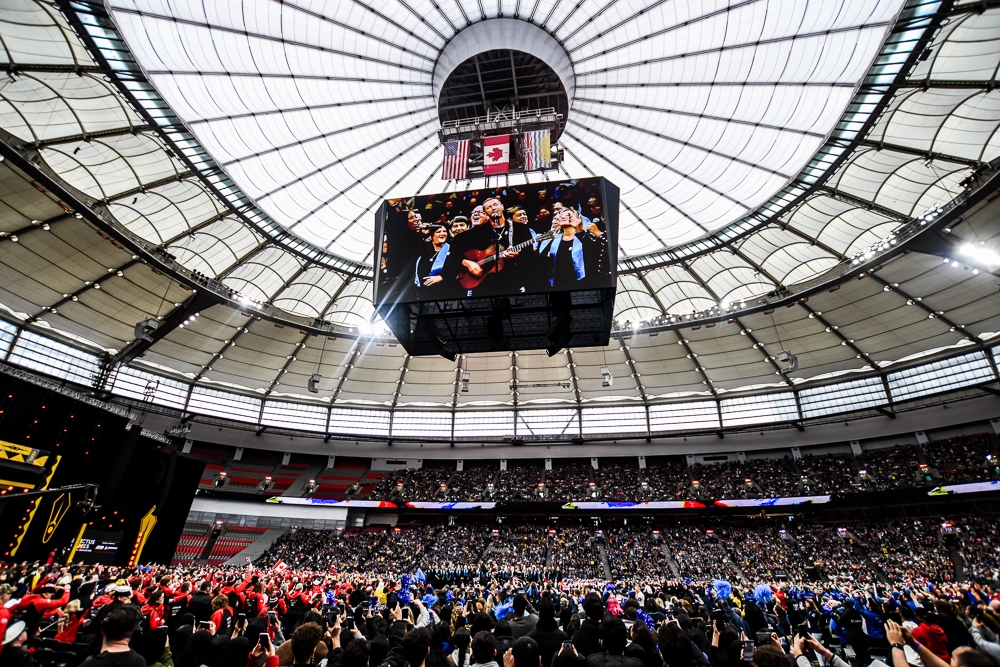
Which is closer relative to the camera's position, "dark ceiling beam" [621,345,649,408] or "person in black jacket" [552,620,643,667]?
"person in black jacket" [552,620,643,667]

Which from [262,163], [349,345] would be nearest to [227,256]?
[262,163]

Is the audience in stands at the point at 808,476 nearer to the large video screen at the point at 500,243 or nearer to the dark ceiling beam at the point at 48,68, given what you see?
the large video screen at the point at 500,243

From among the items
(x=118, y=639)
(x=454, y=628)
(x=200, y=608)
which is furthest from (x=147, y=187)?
(x=118, y=639)

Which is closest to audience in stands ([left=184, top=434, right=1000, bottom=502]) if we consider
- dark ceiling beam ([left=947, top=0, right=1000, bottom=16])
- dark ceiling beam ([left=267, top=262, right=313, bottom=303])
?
dark ceiling beam ([left=267, top=262, right=313, bottom=303])

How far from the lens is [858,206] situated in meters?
26.3

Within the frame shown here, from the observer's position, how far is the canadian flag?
2172 centimetres

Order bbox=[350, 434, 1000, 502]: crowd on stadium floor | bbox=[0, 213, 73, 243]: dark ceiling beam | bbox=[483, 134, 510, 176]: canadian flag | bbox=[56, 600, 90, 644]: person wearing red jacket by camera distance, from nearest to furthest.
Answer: bbox=[56, 600, 90, 644]: person wearing red jacket
bbox=[483, 134, 510, 176]: canadian flag
bbox=[0, 213, 73, 243]: dark ceiling beam
bbox=[350, 434, 1000, 502]: crowd on stadium floor

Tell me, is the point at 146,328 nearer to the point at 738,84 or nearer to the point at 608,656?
the point at 608,656

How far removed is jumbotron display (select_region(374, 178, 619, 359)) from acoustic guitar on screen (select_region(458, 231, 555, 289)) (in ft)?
0.13

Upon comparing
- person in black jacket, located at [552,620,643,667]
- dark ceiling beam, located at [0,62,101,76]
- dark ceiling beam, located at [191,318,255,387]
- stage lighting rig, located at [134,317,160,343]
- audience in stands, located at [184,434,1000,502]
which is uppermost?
dark ceiling beam, located at [0,62,101,76]

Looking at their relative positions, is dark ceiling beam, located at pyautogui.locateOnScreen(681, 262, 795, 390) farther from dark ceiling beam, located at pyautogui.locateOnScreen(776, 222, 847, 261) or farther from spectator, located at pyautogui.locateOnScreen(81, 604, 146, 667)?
spectator, located at pyautogui.locateOnScreen(81, 604, 146, 667)

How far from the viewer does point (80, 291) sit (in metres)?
32.8

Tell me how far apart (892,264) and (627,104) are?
67.4ft

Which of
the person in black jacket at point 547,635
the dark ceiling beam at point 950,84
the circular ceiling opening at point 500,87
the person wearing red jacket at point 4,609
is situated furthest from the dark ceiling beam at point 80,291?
the dark ceiling beam at point 950,84
